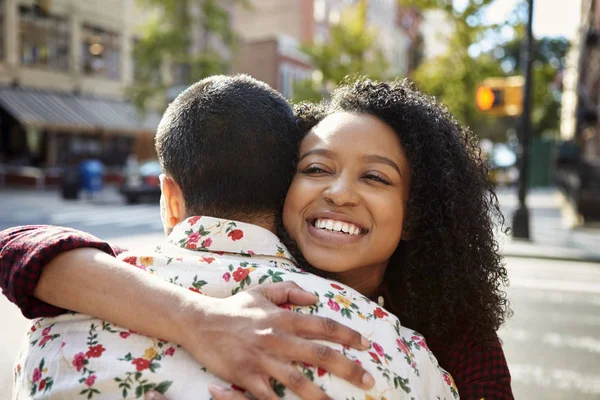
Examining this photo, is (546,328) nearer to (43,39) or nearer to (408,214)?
(408,214)

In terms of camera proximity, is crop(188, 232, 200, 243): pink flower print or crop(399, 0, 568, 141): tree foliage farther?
crop(399, 0, 568, 141): tree foliage

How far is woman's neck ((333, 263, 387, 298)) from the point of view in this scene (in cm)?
219

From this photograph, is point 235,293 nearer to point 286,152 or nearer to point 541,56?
point 286,152

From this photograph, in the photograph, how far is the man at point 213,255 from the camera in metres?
1.39

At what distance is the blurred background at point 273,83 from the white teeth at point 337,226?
11.5ft

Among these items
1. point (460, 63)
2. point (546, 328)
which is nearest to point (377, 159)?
point (546, 328)

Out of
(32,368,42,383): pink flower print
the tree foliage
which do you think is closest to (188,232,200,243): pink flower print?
(32,368,42,383): pink flower print

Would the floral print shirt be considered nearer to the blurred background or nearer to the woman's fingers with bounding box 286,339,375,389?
the woman's fingers with bounding box 286,339,375,389

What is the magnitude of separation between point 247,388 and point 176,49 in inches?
1027

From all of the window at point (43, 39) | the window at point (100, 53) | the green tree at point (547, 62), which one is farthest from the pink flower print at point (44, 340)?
the green tree at point (547, 62)

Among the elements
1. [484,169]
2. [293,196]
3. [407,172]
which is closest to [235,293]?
[293,196]

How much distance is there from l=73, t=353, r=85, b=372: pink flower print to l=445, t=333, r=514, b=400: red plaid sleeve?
1081 mm

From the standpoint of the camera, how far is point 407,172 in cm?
210

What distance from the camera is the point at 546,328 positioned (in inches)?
263
